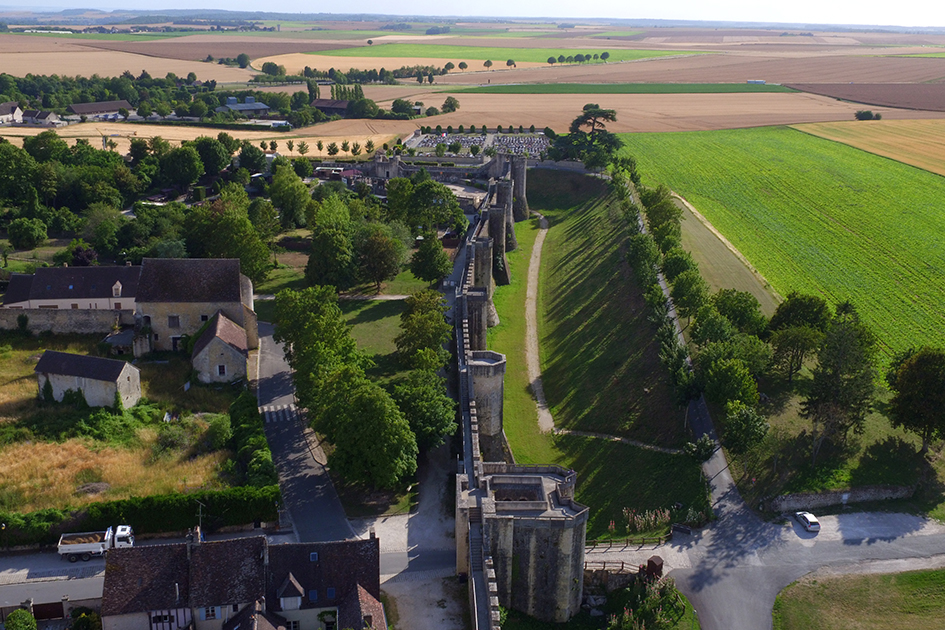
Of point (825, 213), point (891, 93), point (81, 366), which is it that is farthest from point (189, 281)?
point (891, 93)

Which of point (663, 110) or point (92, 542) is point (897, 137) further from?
point (92, 542)

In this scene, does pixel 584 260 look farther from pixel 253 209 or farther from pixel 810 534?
pixel 810 534

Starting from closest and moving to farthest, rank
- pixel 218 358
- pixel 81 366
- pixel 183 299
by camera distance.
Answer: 1. pixel 81 366
2. pixel 218 358
3. pixel 183 299

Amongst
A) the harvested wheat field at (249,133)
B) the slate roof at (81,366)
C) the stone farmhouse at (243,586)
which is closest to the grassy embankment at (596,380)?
the stone farmhouse at (243,586)

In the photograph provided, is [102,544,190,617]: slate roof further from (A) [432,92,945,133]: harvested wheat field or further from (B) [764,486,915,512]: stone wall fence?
(A) [432,92,945,133]: harvested wheat field

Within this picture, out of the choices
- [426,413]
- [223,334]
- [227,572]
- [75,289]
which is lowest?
[227,572]

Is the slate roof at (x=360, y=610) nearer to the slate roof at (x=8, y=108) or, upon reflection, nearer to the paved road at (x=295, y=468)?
the paved road at (x=295, y=468)

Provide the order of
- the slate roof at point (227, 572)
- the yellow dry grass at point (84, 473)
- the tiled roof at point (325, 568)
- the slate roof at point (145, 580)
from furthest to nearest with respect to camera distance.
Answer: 1. the yellow dry grass at point (84, 473)
2. the tiled roof at point (325, 568)
3. the slate roof at point (227, 572)
4. the slate roof at point (145, 580)
